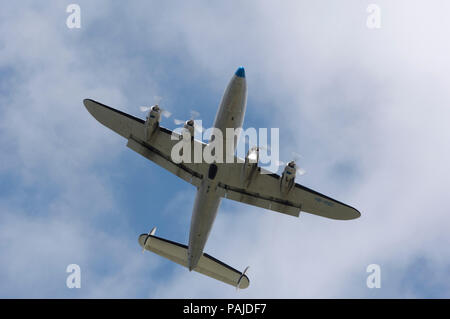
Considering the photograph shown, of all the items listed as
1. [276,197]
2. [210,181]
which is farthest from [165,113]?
[276,197]

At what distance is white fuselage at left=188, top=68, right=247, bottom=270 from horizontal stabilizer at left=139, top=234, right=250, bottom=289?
181 centimetres

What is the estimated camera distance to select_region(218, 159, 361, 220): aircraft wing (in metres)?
27.5

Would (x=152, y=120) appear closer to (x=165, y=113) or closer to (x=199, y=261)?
(x=165, y=113)

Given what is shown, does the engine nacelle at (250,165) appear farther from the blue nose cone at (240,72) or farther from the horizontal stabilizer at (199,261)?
the horizontal stabilizer at (199,261)

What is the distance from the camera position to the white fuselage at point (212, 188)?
24.4m

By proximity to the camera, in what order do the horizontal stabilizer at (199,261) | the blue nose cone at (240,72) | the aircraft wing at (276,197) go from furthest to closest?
the horizontal stabilizer at (199,261) < the aircraft wing at (276,197) < the blue nose cone at (240,72)

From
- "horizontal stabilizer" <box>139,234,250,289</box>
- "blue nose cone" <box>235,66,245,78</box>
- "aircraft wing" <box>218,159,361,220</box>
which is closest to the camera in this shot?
"blue nose cone" <box>235,66,245,78</box>

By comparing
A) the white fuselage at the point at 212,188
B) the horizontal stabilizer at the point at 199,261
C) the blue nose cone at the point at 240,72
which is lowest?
the horizontal stabilizer at the point at 199,261

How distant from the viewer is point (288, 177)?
2664cm

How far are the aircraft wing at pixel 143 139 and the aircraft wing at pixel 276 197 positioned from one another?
6.67 feet

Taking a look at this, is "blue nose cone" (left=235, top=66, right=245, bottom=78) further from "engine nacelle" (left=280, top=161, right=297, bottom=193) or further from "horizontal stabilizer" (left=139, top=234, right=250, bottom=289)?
"horizontal stabilizer" (left=139, top=234, right=250, bottom=289)

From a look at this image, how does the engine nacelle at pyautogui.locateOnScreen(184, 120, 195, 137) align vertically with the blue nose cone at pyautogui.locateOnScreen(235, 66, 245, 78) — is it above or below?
below

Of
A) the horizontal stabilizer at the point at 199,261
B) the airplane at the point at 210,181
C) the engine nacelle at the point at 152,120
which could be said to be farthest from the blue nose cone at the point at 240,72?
the horizontal stabilizer at the point at 199,261

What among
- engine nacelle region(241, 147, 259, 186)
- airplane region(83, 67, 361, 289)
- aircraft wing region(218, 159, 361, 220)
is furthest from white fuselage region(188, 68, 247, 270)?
engine nacelle region(241, 147, 259, 186)
